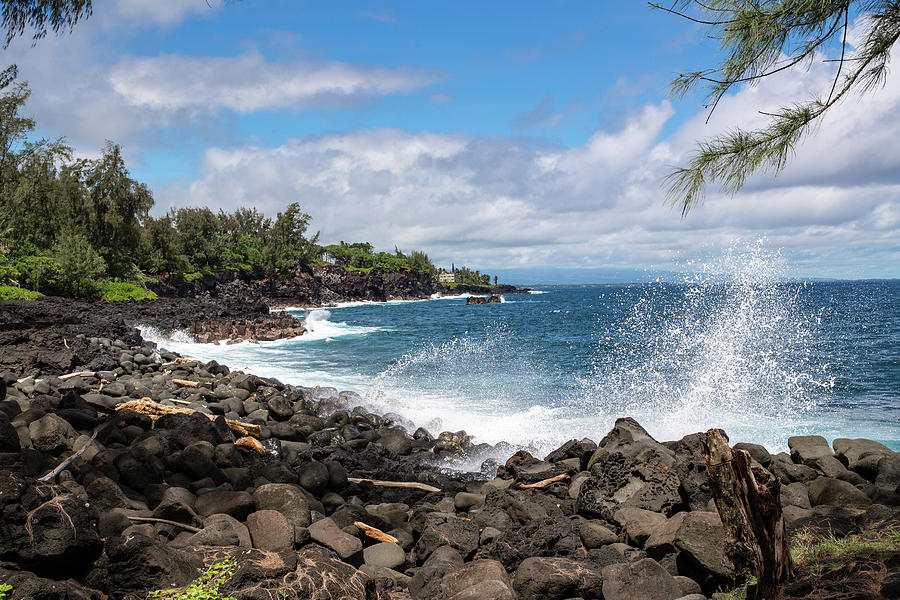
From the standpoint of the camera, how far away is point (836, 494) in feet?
19.5

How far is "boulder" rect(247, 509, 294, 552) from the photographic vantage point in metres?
4.62

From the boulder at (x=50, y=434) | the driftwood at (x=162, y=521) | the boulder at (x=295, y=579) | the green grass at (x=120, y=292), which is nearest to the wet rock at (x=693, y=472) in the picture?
the boulder at (x=295, y=579)

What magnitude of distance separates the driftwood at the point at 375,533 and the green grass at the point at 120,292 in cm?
3687

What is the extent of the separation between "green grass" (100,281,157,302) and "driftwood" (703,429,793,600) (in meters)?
40.0

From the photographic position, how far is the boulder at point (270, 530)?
462cm

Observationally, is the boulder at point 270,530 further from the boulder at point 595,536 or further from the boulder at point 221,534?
the boulder at point 595,536

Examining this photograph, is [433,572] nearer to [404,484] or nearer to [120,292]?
[404,484]

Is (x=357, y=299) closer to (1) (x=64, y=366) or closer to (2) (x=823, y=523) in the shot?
(1) (x=64, y=366)

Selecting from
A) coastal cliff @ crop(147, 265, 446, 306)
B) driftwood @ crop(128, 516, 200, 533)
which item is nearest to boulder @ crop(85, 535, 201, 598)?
driftwood @ crop(128, 516, 200, 533)

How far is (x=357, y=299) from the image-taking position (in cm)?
9925

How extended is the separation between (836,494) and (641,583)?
10.7ft

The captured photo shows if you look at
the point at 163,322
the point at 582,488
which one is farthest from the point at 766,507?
the point at 163,322

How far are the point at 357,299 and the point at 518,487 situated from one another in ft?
306

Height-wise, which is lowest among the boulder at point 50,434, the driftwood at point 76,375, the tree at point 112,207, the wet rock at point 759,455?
the wet rock at point 759,455
